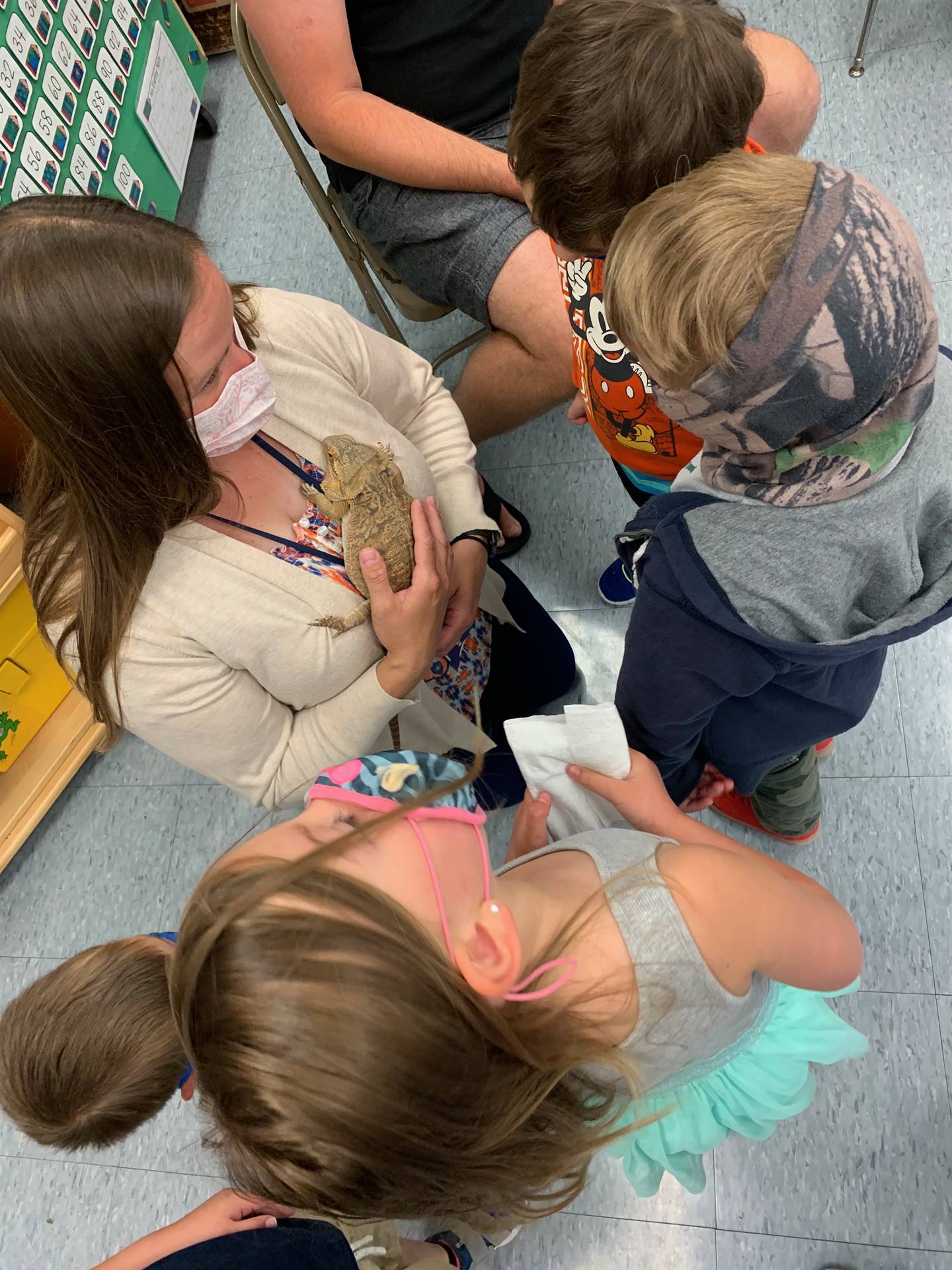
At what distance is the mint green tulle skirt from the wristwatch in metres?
0.82

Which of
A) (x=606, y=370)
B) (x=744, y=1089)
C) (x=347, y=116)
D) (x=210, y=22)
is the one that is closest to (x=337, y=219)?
(x=347, y=116)

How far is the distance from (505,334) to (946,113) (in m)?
1.63

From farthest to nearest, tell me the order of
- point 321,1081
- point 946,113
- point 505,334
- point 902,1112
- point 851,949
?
point 946,113 → point 505,334 → point 902,1112 → point 851,949 → point 321,1081

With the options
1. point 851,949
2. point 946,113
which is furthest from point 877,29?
point 851,949

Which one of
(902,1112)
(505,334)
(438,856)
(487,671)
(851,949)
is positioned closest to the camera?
(438,856)

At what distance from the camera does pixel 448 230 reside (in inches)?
63.0

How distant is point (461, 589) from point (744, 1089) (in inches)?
33.4

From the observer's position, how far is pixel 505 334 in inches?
Result: 66.8

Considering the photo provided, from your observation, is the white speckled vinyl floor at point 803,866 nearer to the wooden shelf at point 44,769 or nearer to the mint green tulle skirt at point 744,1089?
the wooden shelf at point 44,769

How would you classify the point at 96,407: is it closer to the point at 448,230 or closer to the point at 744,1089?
the point at 448,230

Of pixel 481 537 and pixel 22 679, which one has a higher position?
pixel 481 537

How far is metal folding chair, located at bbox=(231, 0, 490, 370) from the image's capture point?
62.5 inches

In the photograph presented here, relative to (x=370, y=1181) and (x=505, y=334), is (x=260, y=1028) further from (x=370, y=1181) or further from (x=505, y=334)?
(x=505, y=334)

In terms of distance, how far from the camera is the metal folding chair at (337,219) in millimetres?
1588
